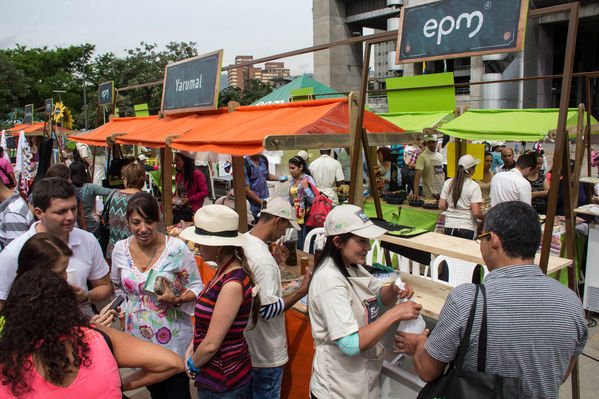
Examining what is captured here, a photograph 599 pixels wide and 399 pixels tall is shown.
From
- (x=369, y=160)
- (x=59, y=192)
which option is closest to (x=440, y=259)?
(x=369, y=160)

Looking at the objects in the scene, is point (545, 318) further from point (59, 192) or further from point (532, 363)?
point (59, 192)

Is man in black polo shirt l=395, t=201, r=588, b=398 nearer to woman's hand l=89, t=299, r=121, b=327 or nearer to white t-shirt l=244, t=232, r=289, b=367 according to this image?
white t-shirt l=244, t=232, r=289, b=367

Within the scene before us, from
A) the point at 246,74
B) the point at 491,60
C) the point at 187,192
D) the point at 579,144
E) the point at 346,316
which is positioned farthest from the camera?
the point at 246,74

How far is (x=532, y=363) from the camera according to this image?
1701 millimetres

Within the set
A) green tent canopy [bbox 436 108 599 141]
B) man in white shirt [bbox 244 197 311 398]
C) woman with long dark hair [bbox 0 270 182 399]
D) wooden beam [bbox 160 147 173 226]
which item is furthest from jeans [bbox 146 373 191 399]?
green tent canopy [bbox 436 108 599 141]

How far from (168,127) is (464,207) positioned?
4.02m

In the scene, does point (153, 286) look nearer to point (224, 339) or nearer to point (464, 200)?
point (224, 339)

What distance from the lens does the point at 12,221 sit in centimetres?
377

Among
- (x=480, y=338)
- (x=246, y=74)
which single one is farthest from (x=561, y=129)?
(x=246, y=74)

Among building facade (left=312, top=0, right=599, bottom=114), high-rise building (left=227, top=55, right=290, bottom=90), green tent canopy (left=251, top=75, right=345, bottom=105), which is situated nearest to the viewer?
green tent canopy (left=251, top=75, right=345, bottom=105)

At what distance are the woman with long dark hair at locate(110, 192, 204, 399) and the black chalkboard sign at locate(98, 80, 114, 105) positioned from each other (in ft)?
24.8

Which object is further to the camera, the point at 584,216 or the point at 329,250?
the point at 584,216

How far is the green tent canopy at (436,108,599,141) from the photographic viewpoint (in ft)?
22.1

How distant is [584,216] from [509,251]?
566 cm
